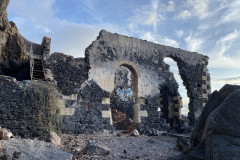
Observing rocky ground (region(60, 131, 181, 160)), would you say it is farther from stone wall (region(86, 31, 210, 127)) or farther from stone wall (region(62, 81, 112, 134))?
stone wall (region(86, 31, 210, 127))

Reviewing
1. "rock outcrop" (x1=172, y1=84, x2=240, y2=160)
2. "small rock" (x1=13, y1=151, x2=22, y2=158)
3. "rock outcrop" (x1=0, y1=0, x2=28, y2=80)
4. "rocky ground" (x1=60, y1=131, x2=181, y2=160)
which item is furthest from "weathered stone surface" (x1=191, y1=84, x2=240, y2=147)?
"rock outcrop" (x1=0, y1=0, x2=28, y2=80)

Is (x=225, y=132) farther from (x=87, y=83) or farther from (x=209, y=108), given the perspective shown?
(x=87, y=83)

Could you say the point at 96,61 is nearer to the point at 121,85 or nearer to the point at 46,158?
the point at 46,158

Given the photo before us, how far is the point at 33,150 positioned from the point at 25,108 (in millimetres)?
1584

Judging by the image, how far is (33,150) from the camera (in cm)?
396

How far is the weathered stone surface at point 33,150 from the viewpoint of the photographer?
144 inches

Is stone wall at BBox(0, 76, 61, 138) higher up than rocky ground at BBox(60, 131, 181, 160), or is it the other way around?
stone wall at BBox(0, 76, 61, 138)

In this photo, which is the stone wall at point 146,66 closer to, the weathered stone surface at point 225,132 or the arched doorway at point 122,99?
the arched doorway at point 122,99

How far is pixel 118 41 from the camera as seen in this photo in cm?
891

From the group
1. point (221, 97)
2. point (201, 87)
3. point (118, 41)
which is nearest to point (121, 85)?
point (201, 87)

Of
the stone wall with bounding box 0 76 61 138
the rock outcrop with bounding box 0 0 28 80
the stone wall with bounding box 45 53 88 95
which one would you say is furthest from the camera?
the stone wall with bounding box 45 53 88 95

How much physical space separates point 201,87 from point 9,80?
9.06m

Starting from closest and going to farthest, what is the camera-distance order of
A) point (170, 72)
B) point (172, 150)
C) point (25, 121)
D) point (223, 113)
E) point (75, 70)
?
point (223, 113) → point (25, 121) → point (172, 150) → point (75, 70) → point (170, 72)

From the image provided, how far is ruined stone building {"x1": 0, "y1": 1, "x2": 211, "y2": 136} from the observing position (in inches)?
208
